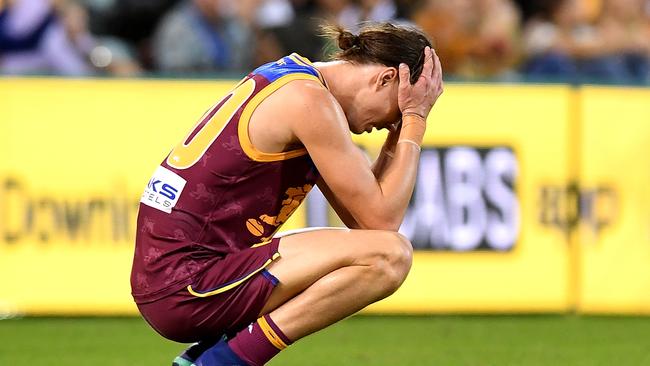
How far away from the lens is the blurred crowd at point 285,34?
9.78m

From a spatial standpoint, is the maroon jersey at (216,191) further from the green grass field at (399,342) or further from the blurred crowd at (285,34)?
the blurred crowd at (285,34)

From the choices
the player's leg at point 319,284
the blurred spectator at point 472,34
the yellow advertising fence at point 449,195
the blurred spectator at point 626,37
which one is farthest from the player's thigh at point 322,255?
the blurred spectator at point 626,37

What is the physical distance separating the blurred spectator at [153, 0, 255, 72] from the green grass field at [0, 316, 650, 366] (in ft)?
9.03

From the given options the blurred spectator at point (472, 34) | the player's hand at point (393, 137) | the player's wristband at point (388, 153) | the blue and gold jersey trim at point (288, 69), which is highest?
the blue and gold jersey trim at point (288, 69)

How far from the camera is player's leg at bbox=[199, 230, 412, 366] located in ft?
15.5

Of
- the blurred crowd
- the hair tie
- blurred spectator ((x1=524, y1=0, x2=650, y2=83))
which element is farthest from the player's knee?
blurred spectator ((x1=524, y1=0, x2=650, y2=83))

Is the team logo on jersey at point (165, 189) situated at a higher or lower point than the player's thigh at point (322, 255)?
higher

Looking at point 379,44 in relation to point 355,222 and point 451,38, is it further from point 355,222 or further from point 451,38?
point 451,38

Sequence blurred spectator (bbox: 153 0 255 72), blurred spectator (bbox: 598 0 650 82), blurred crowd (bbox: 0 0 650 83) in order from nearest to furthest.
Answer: blurred crowd (bbox: 0 0 650 83) < blurred spectator (bbox: 153 0 255 72) < blurred spectator (bbox: 598 0 650 82)

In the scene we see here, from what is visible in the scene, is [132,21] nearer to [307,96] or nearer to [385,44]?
[385,44]

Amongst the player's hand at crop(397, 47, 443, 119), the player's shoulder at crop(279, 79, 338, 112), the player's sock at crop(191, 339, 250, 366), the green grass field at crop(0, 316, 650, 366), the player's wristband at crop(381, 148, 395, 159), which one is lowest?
the green grass field at crop(0, 316, 650, 366)

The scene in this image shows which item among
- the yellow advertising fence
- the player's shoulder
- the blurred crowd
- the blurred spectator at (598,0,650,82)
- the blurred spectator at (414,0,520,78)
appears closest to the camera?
the player's shoulder

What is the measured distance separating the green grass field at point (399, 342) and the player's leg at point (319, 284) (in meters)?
1.61

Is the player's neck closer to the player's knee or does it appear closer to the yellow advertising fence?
the player's knee
